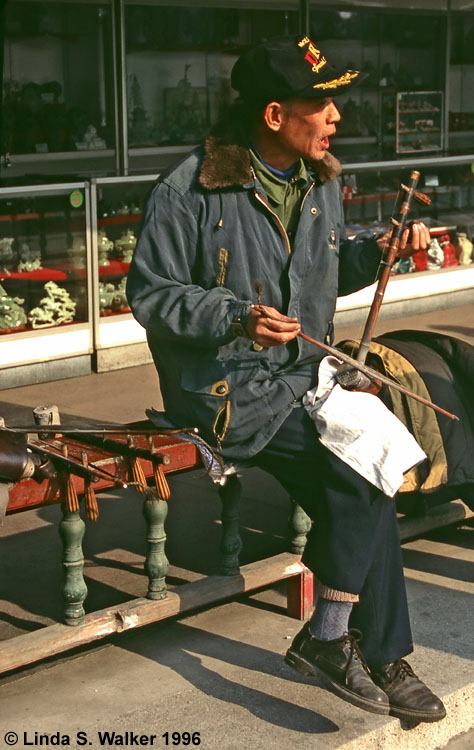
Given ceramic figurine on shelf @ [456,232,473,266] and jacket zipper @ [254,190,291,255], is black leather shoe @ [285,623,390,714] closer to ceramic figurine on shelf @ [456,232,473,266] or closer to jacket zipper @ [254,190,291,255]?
jacket zipper @ [254,190,291,255]

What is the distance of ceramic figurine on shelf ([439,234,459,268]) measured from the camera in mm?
10422

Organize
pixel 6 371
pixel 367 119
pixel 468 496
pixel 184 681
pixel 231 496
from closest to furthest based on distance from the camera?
1. pixel 184 681
2. pixel 231 496
3. pixel 468 496
4. pixel 6 371
5. pixel 367 119

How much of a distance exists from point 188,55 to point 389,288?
260 cm

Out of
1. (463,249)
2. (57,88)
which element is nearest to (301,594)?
(57,88)

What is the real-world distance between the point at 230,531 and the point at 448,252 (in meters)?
6.71

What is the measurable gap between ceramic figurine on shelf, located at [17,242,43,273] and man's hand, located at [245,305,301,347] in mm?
4531

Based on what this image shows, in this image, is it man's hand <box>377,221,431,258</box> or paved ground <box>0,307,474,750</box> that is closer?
paved ground <box>0,307,474,750</box>

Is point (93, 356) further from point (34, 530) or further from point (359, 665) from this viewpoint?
point (359, 665)

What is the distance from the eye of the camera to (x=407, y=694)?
347cm

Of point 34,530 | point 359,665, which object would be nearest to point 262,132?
point 359,665

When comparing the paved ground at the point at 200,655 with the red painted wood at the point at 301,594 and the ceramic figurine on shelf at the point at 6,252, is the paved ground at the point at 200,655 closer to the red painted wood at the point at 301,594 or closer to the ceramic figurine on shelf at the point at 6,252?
the red painted wood at the point at 301,594

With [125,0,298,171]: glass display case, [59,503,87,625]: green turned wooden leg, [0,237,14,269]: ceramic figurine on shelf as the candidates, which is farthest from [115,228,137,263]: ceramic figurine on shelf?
[59,503,87,625]: green turned wooden leg

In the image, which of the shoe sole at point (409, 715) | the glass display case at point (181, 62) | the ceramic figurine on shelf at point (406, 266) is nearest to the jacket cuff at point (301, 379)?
the shoe sole at point (409, 715)

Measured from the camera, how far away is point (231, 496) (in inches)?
166
